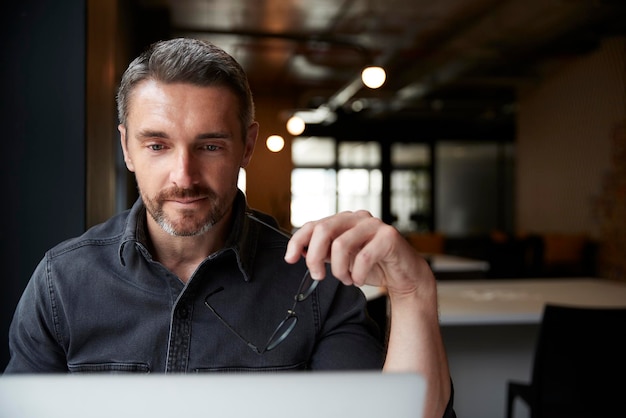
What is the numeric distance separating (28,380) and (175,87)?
0.74 metres

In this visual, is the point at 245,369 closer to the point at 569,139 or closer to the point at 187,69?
the point at 187,69

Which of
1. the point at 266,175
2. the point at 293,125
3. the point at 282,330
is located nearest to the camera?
the point at 282,330

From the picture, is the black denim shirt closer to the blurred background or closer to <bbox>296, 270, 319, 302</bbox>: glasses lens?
<bbox>296, 270, 319, 302</bbox>: glasses lens

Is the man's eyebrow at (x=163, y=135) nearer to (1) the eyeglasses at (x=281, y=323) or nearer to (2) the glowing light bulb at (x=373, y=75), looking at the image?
(1) the eyeglasses at (x=281, y=323)

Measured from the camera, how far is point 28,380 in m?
0.57

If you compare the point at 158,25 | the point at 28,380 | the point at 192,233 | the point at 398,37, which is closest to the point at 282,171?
the point at 192,233

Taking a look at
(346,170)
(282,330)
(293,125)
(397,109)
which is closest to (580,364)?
(293,125)

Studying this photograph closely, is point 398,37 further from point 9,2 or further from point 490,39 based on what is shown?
point 9,2

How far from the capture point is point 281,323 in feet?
4.52

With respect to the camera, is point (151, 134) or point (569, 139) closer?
point (151, 134)

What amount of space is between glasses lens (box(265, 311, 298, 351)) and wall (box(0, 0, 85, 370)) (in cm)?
63

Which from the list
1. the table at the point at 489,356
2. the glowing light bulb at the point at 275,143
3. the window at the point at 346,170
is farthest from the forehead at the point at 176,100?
the window at the point at 346,170

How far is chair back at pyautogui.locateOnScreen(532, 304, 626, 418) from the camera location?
2668 mm

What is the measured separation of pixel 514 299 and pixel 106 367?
9.09 feet
